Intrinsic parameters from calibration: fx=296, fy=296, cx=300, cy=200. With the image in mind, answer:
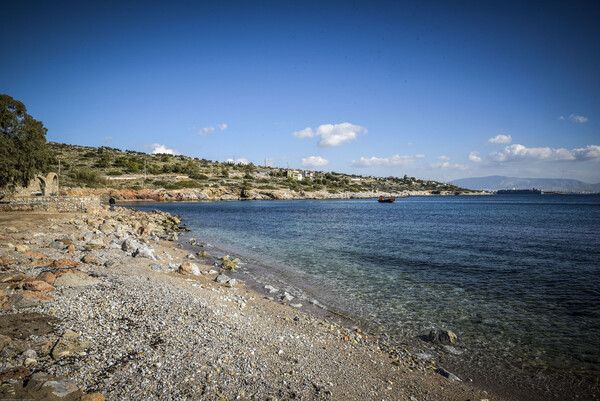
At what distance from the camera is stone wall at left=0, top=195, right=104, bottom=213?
27297mm

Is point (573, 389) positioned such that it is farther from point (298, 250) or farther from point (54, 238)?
point (54, 238)

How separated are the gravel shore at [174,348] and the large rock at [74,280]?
4 cm

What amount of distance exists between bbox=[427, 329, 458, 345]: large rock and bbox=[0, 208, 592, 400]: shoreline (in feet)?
4.47

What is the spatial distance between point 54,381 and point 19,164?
111 ft

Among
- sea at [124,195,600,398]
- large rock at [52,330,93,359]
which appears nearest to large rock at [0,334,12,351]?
large rock at [52,330,93,359]

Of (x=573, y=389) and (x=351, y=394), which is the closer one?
(x=351, y=394)

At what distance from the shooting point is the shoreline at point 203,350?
541cm

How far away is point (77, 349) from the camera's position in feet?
19.3

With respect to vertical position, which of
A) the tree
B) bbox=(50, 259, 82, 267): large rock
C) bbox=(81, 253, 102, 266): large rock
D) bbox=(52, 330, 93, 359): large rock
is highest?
the tree

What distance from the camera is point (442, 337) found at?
28.8 ft

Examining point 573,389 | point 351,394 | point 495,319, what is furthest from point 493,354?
point 351,394

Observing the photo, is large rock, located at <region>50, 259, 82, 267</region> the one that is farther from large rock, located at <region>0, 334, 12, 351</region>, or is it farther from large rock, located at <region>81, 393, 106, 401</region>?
large rock, located at <region>81, 393, 106, 401</region>

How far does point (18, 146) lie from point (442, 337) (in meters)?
38.3

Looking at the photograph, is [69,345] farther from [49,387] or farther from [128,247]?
[128,247]
